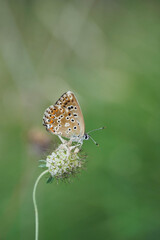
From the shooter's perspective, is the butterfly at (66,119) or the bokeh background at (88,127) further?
the bokeh background at (88,127)

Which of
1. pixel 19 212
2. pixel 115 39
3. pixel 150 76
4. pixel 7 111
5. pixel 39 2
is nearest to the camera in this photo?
pixel 19 212

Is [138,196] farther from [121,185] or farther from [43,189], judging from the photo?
[43,189]

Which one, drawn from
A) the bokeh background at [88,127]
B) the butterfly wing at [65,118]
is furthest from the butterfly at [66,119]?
the bokeh background at [88,127]

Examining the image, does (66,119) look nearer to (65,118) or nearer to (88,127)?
(65,118)

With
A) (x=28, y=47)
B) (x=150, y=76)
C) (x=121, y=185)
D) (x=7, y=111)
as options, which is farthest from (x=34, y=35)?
(x=121, y=185)

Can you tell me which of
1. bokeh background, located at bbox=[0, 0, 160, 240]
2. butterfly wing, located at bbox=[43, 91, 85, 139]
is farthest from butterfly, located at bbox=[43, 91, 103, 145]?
bokeh background, located at bbox=[0, 0, 160, 240]

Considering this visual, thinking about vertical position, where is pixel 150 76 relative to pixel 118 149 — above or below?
above

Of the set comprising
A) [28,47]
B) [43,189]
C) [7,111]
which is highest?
[28,47]

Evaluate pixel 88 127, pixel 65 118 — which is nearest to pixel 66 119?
pixel 65 118

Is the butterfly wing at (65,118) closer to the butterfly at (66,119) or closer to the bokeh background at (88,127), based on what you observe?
the butterfly at (66,119)
